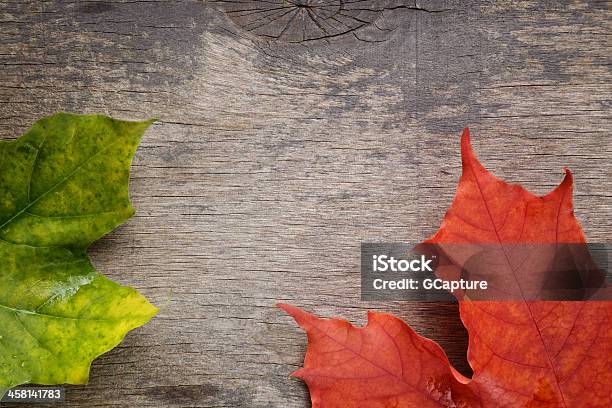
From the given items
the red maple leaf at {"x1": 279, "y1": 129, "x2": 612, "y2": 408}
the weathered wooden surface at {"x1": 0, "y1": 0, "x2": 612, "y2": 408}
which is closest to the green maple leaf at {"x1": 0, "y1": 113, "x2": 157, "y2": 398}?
the weathered wooden surface at {"x1": 0, "y1": 0, "x2": 612, "y2": 408}

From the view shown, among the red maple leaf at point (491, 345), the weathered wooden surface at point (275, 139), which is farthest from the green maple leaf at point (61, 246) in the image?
the red maple leaf at point (491, 345)

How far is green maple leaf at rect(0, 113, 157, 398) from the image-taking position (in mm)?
532

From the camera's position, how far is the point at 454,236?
1.73 feet

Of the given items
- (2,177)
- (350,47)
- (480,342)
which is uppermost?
(350,47)

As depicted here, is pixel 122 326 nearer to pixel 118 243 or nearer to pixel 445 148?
pixel 118 243

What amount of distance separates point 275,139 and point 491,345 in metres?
0.28

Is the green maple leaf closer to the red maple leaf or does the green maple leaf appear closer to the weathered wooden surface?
the weathered wooden surface

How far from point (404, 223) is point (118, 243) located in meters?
0.29

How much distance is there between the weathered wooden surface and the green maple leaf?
62mm

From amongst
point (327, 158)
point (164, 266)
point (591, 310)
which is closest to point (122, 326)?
point (164, 266)

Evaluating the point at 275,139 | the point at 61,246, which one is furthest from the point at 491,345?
the point at 61,246

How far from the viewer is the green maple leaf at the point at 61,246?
0.53 metres

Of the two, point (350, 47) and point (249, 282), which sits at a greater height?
point (350, 47)

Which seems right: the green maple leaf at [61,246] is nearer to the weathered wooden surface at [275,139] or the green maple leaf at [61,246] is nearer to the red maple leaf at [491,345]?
the weathered wooden surface at [275,139]
